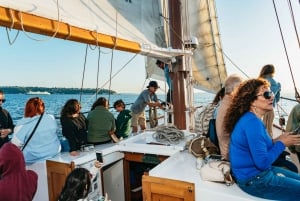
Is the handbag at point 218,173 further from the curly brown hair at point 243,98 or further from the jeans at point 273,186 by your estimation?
the curly brown hair at point 243,98

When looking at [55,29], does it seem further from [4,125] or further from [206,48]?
[206,48]

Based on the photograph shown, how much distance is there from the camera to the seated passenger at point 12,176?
1.69m

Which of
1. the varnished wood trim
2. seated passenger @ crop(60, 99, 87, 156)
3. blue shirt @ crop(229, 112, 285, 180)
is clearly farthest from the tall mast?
blue shirt @ crop(229, 112, 285, 180)

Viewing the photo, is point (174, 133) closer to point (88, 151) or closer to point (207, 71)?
point (88, 151)

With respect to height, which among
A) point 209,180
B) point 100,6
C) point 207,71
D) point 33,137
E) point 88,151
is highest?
point 207,71

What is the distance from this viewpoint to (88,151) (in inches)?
106

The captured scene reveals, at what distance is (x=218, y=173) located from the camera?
1688mm

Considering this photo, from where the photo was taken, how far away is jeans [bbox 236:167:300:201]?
144 cm

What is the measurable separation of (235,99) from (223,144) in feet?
1.45

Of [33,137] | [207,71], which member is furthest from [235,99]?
[207,71]

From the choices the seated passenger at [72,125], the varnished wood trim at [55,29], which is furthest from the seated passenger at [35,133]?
the varnished wood trim at [55,29]

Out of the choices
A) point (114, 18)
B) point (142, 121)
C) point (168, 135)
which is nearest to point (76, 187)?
point (168, 135)

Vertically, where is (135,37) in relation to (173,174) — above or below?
above

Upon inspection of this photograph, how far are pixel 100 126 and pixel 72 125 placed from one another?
0.38 meters
